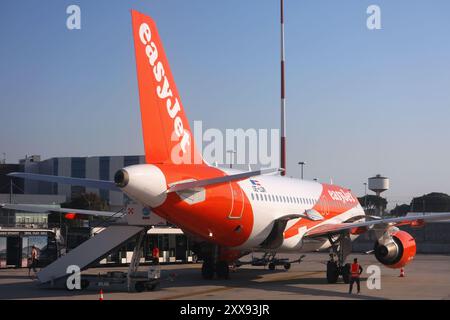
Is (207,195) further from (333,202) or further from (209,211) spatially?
(333,202)

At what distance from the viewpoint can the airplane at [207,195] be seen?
21.4 m

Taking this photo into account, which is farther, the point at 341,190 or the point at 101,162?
the point at 101,162

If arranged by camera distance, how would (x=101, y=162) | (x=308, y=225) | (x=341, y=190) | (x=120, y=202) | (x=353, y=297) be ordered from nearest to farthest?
(x=353, y=297)
(x=308, y=225)
(x=341, y=190)
(x=120, y=202)
(x=101, y=162)

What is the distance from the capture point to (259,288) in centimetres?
2598

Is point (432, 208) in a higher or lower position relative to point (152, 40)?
lower

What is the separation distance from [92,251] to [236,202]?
18.8 ft

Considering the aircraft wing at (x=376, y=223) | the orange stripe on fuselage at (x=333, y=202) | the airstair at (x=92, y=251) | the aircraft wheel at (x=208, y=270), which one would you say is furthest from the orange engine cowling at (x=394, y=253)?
the airstair at (x=92, y=251)

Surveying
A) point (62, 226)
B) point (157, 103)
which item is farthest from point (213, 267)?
point (62, 226)

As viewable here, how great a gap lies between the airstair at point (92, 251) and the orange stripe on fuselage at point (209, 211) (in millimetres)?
2517

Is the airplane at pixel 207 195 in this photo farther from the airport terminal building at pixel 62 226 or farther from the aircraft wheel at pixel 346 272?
the airport terminal building at pixel 62 226

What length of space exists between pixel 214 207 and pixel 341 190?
17.3m
